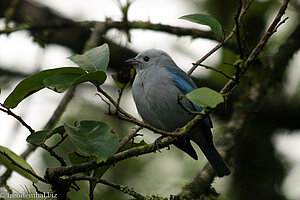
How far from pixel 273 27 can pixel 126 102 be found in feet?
16.6

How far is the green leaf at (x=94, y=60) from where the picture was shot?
281 cm

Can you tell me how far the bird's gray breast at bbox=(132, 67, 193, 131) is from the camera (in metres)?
4.66

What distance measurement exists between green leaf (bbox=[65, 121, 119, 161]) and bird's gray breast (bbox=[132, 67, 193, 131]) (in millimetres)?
1911

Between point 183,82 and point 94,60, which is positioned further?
point 183,82

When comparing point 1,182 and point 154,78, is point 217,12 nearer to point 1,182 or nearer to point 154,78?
point 154,78

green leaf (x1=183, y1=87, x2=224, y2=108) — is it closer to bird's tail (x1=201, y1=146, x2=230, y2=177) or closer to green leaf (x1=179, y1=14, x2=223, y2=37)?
green leaf (x1=179, y1=14, x2=223, y2=37)

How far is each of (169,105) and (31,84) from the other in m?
2.07

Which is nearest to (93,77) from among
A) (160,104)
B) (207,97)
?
(207,97)

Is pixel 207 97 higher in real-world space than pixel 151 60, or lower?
higher

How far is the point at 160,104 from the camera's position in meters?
4.66

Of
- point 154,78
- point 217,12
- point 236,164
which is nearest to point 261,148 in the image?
point 236,164

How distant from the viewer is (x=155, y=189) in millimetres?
6305

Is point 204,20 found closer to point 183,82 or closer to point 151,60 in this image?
point 183,82

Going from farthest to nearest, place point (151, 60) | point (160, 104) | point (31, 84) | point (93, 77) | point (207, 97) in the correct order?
point (151, 60) → point (160, 104) → point (31, 84) → point (93, 77) → point (207, 97)
